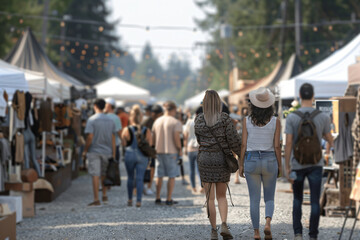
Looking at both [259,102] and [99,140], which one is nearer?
[259,102]

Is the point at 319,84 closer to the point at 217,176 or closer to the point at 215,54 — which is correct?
the point at 217,176

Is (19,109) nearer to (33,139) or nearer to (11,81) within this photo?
(11,81)

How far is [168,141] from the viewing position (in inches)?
449

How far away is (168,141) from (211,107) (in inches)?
139

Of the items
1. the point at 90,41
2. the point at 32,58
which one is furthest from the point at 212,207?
the point at 90,41

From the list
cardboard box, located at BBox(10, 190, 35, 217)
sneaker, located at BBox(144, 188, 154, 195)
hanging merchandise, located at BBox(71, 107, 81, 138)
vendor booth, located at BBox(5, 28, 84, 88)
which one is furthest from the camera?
vendor booth, located at BBox(5, 28, 84, 88)

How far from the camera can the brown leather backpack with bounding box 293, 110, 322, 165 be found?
277 inches

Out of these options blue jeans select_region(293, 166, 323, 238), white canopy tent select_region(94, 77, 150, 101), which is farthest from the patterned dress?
white canopy tent select_region(94, 77, 150, 101)

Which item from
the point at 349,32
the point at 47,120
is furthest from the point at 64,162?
the point at 349,32

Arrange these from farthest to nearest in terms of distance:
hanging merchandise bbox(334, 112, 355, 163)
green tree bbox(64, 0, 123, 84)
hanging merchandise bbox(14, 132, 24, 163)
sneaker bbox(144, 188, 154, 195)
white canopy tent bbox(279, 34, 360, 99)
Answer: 1. green tree bbox(64, 0, 123, 84)
2. sneaker bbox(144, 188, 154, 195)
3. white canopy tent bbox(279, 34, 360, 99)
4. hanging merchandise bbox(14, 132, 24, 163)
5. hanging merchandise bbox(334, 112, 355, 163)

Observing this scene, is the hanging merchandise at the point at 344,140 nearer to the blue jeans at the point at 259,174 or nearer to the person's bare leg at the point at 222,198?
the blue jeans at the point at 259,174

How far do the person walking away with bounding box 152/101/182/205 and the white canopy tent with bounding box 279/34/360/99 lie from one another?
3189mm

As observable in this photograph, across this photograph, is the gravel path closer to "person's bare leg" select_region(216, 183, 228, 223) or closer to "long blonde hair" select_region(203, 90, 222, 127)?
"person's bare leg" select_region(216, 183, 228, 223)

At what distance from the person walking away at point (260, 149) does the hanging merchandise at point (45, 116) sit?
651cm
